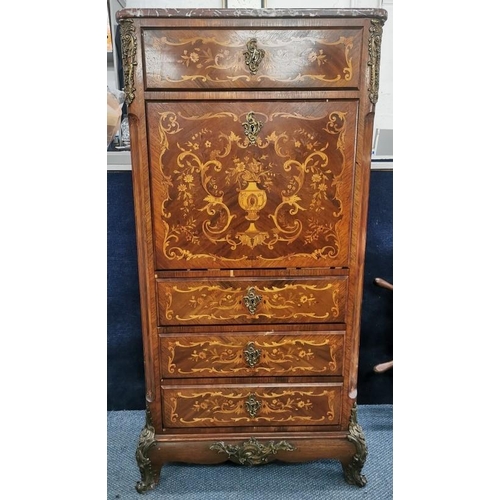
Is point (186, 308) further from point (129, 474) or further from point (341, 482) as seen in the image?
point (341, 482)

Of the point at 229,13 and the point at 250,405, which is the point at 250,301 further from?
the point at 229,13

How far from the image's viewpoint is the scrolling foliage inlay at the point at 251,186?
125 cm

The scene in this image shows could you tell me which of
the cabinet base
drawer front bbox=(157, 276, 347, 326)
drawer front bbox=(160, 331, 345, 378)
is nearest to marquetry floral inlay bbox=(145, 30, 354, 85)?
drawer front bbox=(157, 276, 347, 326)

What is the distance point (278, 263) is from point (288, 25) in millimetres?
700

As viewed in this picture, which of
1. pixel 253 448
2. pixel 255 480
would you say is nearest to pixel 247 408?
pixel 253 448

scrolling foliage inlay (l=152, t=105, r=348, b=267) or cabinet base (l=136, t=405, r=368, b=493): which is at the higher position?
scrolling foliage inlay (l=152, t=105, r=348, b=267)

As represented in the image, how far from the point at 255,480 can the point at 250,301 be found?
0.76 metres

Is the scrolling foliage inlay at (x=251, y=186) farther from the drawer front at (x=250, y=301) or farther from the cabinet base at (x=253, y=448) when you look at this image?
the cabinet base at (x=253, y=448)

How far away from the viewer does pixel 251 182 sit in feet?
4.19

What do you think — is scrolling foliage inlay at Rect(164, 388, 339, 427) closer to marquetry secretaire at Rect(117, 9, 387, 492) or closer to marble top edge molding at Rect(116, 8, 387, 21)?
marquetry secretaire at Rect(117, 9, 387, 492)

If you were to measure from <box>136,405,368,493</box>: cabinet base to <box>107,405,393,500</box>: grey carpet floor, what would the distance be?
5.8 inches

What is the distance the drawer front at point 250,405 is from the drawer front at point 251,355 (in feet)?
0.19

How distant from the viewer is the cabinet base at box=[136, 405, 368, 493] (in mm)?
1450

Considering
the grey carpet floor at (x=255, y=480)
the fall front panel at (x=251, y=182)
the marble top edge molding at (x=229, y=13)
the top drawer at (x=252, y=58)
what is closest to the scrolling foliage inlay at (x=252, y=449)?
the grey carpet floor at (x=255, y=480)
